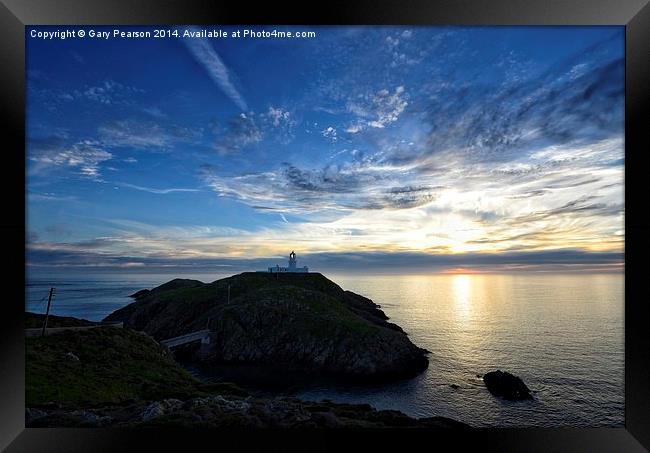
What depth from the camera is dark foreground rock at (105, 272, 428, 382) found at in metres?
31.6

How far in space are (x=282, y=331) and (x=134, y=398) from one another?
23.6 meters

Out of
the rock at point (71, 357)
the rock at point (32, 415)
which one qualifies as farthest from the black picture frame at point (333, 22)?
the rock at point (71, 357)

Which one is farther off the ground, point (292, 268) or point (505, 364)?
point (292, 268)

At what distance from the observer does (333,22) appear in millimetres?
7750

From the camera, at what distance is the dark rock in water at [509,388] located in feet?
77.7

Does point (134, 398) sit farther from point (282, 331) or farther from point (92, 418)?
point (282, 331)

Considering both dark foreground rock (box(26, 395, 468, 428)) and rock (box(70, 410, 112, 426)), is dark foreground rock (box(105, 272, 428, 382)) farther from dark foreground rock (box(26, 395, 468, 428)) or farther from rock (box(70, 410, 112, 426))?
rock (box(70, 410, 112, 426))

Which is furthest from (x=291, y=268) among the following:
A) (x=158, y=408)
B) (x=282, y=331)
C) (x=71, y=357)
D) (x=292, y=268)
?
(x=158, y=408)

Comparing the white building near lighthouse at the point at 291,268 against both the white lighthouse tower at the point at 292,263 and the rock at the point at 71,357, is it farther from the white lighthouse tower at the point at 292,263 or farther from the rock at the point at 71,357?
the rock at the point at 71,357

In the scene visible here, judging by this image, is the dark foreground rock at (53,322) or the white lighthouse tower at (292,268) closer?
the dark foreground rock at (53,322)

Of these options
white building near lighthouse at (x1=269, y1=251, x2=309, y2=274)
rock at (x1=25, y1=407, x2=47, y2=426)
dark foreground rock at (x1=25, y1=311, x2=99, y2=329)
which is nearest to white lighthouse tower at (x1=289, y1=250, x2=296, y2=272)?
white building near lighthouse at (x1=269, y1=251, x2=309, y2=274)

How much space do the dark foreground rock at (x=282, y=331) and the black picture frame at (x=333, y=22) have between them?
79.7ft

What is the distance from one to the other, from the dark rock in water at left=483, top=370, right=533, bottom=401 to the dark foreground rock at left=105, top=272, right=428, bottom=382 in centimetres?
848

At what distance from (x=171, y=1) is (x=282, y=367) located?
31.9m
